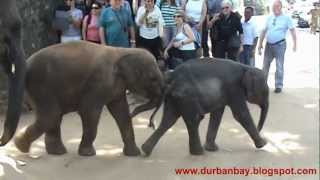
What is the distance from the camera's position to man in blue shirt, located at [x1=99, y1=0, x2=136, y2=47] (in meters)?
10.8

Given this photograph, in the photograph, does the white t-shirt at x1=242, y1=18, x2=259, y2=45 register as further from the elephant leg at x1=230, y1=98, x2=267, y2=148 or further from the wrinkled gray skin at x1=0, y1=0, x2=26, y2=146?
the wrinkled gray skin at x1=0, y1=0, x2=26, y2=146

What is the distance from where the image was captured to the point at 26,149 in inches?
313

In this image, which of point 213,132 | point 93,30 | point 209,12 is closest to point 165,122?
point 213,132

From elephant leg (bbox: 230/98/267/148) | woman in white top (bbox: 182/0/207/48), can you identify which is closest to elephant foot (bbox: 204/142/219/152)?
elephant leg (bbox: 230/98/267/148)

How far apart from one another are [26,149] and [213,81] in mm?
2433

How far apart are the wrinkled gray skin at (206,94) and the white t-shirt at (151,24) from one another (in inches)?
128

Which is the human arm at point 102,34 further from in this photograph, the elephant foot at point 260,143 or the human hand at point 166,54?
the elephant foot at point 260,143

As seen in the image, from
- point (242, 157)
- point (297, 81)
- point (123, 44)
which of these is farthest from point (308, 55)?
point (242, 157)

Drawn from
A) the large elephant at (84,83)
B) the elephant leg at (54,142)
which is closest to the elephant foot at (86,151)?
the large elephant at (84,83)

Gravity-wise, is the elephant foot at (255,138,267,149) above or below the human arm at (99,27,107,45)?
below

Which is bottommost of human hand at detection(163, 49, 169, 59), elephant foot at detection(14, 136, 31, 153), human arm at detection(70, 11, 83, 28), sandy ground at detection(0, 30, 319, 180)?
sandy ground at detection(0, 30, 319, 180)

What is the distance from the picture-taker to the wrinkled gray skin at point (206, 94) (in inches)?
305

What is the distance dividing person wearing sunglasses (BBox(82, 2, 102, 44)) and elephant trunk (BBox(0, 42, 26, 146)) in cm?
487

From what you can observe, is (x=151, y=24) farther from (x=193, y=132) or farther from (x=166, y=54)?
(x=193, y=132)
